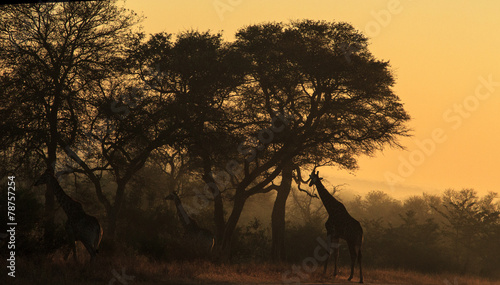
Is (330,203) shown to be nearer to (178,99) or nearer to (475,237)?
(178,99)

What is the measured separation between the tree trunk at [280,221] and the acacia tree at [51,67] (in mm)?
14336

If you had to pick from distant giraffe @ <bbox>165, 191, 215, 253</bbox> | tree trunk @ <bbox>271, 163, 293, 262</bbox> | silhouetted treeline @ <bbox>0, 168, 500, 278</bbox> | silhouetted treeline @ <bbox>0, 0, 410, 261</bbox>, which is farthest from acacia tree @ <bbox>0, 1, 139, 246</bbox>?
tree trunk @ <bbox>271, 163, 293, 262</bbox>

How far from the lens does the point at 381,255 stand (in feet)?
142

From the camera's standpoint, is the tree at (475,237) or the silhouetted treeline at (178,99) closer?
the silhouetted treeline at (178,99)

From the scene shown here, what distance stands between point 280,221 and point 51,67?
18092 millimetres

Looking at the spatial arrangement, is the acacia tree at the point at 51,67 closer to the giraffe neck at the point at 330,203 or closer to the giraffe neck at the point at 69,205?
the giraffe neck at the point at 69,205

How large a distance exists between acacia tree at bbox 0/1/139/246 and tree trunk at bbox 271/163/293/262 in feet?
47.0

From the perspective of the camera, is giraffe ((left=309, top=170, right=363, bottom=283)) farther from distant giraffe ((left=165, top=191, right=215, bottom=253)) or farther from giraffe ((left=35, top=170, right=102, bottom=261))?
giraffe ((left=35, top=170, right=102, bottom=261))

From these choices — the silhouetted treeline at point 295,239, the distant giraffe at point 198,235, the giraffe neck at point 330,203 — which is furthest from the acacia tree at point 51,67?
the giraffe neck at point 330,203

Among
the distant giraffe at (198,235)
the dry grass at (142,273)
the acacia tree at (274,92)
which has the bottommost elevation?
the dry grass at (142,273)

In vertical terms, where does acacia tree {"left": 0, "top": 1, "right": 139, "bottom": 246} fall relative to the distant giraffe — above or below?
above

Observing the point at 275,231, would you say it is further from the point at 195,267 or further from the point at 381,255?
the point at 195,267

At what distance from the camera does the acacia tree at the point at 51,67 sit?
24750 millimetres

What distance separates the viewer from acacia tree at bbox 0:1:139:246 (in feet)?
81.2
